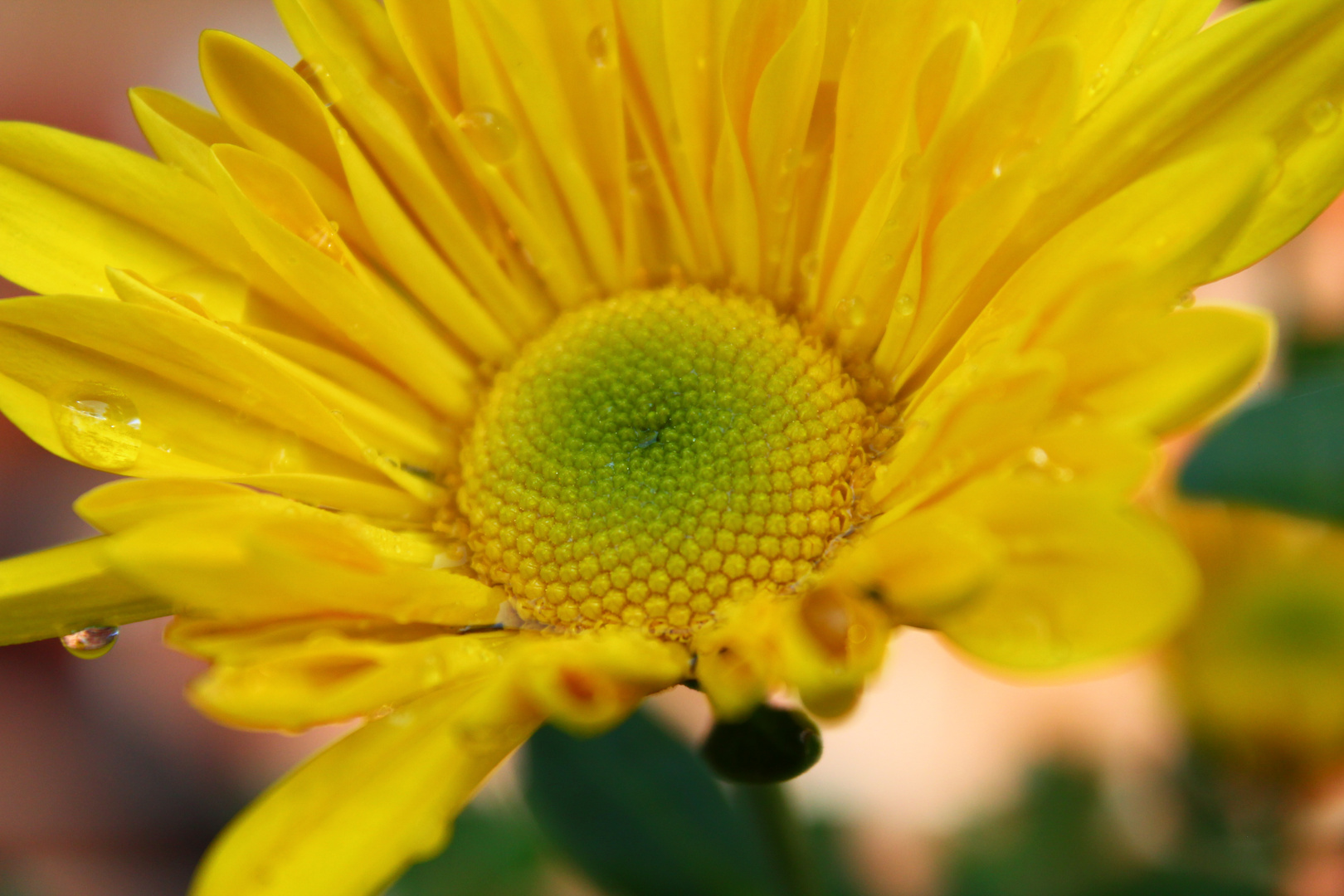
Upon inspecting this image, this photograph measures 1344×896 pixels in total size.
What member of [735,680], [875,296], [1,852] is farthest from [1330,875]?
[1,852]

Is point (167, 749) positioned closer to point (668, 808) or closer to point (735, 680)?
point (668, 808)

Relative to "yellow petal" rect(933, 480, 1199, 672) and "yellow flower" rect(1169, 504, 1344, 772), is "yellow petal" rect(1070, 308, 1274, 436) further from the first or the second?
"yellow flower" rect(1169, 504, 1344, 772)

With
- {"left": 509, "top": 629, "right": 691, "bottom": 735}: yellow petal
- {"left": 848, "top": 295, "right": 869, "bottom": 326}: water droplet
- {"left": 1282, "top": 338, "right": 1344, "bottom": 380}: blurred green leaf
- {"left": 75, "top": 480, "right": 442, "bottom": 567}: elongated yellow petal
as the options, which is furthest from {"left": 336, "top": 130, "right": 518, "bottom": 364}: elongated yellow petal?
{"left": 1282, "top": 338, "right": 1344, "bottom": 380}: blurred green leaf

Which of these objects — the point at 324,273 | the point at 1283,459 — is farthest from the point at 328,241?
the point at 1283,459

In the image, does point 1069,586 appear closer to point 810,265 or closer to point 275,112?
point 810,265

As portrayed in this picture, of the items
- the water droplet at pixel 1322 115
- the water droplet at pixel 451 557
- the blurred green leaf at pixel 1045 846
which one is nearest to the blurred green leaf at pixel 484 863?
the blurred green leaf at pixel 1045 846

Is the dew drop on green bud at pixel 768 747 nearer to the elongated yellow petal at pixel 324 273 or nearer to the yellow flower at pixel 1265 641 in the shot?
the elongated yellow petal at pixel 324 273
